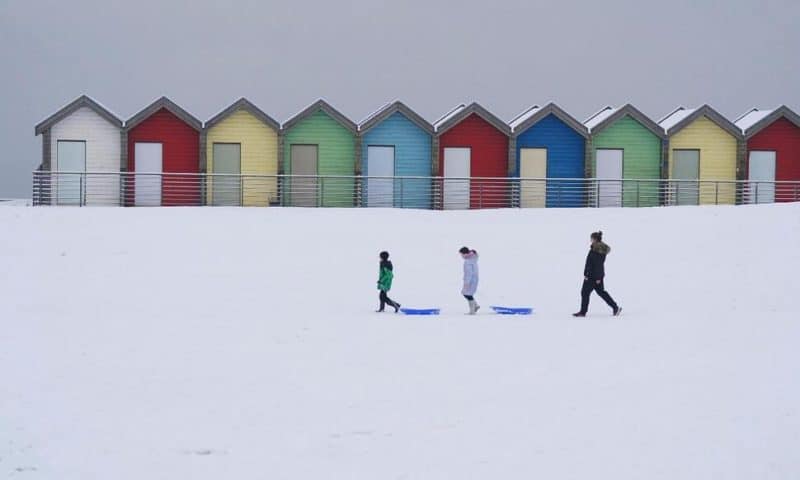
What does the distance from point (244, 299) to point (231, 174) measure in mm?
14182

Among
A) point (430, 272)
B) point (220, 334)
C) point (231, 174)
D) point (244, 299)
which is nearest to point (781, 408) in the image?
point (220, 334)

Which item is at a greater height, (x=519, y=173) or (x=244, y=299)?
(x=519, y=173)

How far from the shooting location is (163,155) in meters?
37.4

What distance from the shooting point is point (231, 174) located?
121 ft

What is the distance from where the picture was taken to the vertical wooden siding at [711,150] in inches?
1592

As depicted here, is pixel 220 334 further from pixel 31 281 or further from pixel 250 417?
pixel 31 281

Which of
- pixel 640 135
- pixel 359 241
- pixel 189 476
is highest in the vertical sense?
pixel 640 135

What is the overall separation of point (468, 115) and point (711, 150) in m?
8.46

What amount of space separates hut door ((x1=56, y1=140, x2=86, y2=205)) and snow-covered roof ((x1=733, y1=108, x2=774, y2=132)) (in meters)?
21.5

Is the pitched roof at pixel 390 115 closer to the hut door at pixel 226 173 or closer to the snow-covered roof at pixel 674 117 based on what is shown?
the hut door at pixel 226 173

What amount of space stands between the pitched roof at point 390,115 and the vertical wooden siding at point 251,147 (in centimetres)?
284

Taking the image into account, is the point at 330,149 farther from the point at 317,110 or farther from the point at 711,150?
the point at 711,150

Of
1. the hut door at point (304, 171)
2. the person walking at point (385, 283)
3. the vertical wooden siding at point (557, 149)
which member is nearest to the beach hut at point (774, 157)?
the vertical wooden siding at point (557, 149)

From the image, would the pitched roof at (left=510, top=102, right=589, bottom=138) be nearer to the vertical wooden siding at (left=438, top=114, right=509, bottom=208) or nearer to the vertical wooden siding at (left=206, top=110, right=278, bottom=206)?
the vertical wooden siding at (left=438, top=114, right=509, bottom=208)
